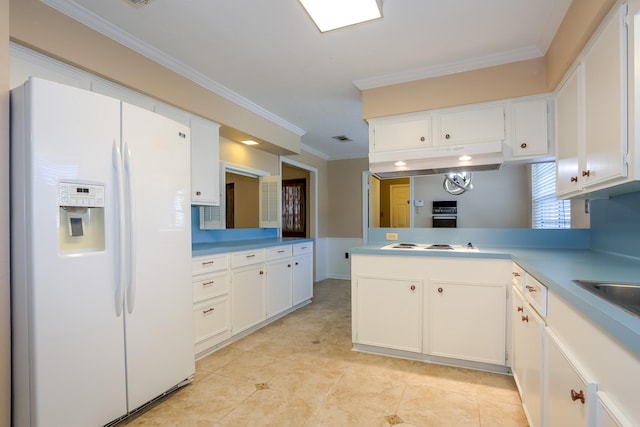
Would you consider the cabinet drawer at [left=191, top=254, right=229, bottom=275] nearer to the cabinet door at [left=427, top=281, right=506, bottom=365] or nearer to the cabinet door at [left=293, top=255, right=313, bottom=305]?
the cabinet door at [left=293, top=255, right=313, bottom=305]

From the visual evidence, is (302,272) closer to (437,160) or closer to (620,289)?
(437,160)

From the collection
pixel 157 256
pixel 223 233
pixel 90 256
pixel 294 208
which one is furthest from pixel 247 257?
pixel 294 208

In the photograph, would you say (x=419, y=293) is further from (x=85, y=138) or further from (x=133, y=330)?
(x=85, y=138)

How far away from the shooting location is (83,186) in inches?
61.7

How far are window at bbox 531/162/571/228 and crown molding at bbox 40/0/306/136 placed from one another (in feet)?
9.24

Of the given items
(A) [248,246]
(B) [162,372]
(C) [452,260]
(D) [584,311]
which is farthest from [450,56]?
(B) [162,372]

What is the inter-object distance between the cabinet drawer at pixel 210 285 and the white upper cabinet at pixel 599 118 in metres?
2.63

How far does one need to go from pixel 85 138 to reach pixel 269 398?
1.82 meters

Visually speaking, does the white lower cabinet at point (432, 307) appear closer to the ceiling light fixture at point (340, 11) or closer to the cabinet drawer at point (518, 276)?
the cabinet drawer at point (518, 276)

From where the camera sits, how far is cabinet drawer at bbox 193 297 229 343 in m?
2.56

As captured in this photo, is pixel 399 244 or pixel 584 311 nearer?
pixel 584 311

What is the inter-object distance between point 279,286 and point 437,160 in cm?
218

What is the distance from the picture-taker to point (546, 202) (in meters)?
2.69

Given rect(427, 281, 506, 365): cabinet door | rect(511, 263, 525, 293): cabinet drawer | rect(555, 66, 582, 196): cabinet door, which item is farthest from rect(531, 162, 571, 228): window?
rect(427, 281, 506, 365): cabinet door
